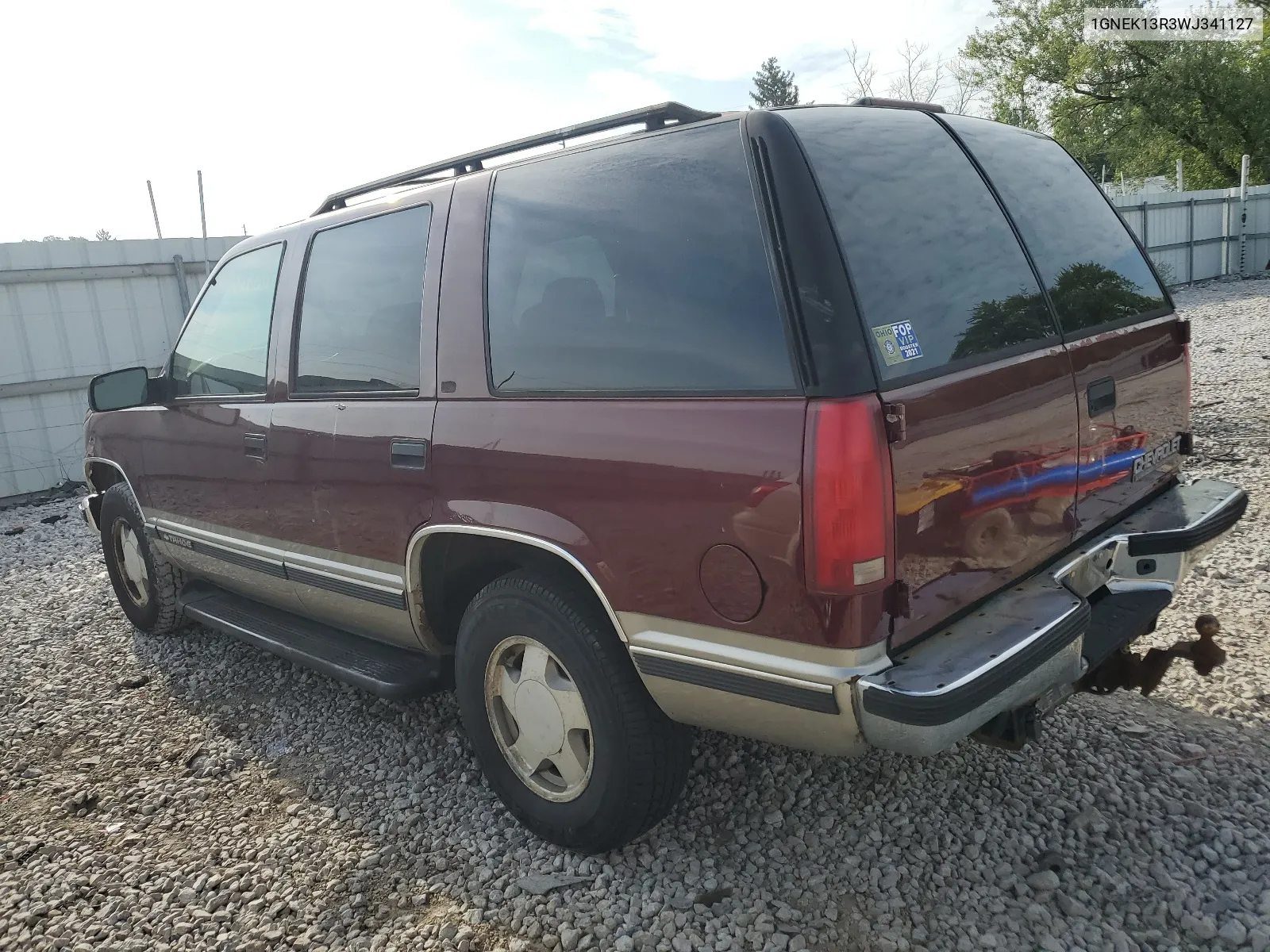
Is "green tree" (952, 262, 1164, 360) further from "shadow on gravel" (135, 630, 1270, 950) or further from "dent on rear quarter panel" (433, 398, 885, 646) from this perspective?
"shadow on gravel" (135, 630, 1270, 950)

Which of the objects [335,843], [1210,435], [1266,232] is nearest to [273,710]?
[335,843]

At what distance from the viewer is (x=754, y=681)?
7.16ft

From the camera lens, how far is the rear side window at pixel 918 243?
2.20 meters

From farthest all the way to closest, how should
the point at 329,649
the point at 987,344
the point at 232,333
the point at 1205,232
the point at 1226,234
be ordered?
the point at 1226,234
the point at 1205,232
the point at 232,333
the point at 329,649
the point at 987,344

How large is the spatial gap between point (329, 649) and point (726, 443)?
2.03 meters

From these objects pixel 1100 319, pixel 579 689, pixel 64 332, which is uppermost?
pixel 64 332

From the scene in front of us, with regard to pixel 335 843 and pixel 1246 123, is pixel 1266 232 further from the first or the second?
pixel 335 843

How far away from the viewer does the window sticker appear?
2.12 m

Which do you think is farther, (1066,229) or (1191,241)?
(1191,241)

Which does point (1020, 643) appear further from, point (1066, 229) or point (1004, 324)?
point (1066, 229)

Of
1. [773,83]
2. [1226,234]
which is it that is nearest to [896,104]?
[1226,234]

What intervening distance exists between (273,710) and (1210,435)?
255 inches

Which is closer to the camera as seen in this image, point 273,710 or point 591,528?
point 591,528

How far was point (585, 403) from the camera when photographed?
2.46 m
